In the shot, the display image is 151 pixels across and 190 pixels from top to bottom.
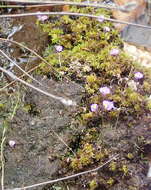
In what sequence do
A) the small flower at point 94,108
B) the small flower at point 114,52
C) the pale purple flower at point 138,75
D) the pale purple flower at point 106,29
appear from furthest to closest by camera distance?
the pale purple flower at point 106,29 < the small flower at point 114,52 < the pale purple flower at point 138,75 < the small flower at point 94,108

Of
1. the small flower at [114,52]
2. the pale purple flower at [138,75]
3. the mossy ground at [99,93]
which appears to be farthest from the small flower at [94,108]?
the small flower at [114,52]

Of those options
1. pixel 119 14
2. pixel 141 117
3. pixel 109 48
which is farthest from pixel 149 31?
pixel 141 117

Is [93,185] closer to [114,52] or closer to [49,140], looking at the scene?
[49,140]

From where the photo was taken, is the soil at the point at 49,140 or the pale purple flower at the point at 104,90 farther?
the pale purple flower at the point at 104,90

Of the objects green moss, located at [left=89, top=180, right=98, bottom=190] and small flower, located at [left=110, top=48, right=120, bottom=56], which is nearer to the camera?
green moss, located at [left=89, top=180, right=98, bottom=190]

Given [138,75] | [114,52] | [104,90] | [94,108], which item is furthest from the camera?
[114,52]

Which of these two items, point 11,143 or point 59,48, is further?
point 59,48

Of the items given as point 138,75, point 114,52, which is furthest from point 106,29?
point 138,75

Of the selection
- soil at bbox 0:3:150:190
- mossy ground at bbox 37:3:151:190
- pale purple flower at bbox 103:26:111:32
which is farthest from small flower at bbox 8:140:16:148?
pale purple flower at bbox 103:26:111:32

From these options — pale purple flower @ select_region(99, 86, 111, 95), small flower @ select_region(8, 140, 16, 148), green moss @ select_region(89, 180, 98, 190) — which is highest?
pale purple flower @ select_region(99, 86, 111, 95)

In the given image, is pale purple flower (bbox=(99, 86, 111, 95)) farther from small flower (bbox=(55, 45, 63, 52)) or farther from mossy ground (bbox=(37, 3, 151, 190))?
small flower (bbox=(55, 45, 63, 52))

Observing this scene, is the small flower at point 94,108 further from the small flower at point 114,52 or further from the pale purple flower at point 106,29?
the pale purple flower at point 106,29
